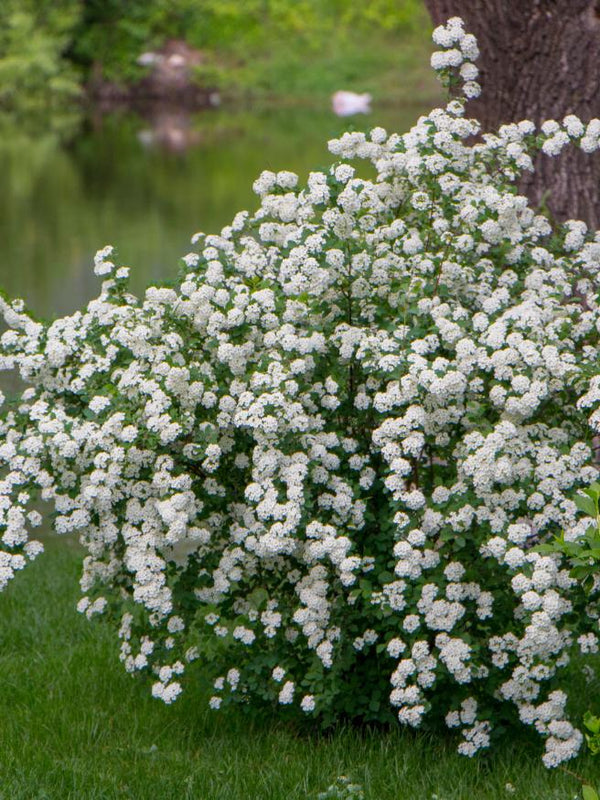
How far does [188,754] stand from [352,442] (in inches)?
41.1

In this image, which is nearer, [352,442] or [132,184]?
[352,442]

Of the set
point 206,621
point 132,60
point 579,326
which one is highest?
point 132,60

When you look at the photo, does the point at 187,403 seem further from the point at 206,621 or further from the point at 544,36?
the point at 544,36

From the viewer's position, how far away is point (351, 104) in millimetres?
24906

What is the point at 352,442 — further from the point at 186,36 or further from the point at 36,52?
the point at 186,36

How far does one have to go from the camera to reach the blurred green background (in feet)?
55.0

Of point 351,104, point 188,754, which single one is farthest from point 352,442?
point 351,104

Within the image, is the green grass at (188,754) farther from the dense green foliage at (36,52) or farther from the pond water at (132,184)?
the dense green foliage at (36,52)

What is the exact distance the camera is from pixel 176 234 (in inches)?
560

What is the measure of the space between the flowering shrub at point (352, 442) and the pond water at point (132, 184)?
547 centimetres

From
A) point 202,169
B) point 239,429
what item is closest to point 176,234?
point 202,169

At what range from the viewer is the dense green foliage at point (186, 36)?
2609cm

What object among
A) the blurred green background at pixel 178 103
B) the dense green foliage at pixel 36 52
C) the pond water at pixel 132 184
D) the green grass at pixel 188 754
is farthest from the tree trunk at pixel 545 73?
the dense green foliage at pixel 36 52

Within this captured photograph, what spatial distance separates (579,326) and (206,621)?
4.44ft
